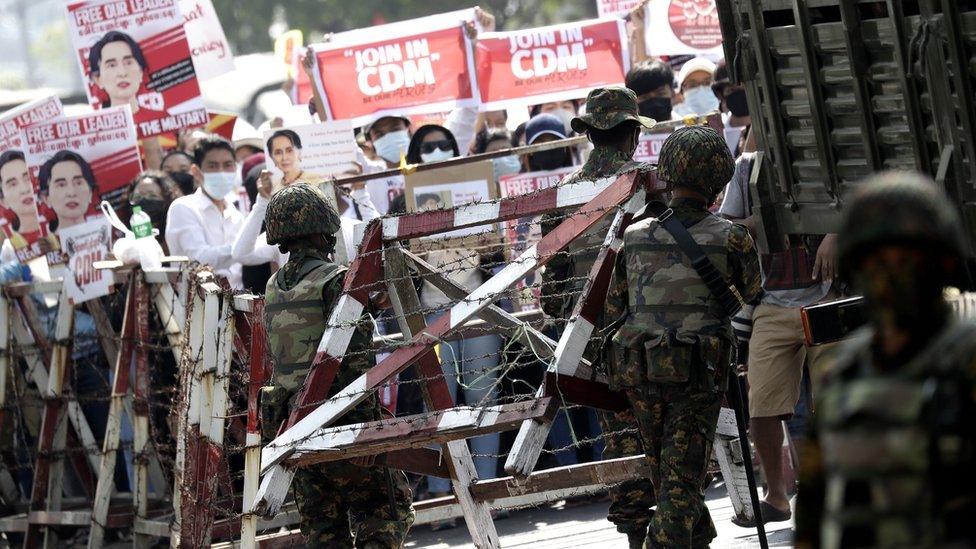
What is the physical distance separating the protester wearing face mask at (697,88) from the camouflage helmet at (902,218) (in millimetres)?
9341

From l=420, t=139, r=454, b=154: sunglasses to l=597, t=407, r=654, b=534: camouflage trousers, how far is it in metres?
5.00

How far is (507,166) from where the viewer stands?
39.6 feet

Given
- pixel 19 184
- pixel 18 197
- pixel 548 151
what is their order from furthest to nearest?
pixel 19 184
pixel 18 197
pixel 548 151

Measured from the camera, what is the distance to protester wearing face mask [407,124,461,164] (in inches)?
480

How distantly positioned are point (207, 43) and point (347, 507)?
769 centimetres

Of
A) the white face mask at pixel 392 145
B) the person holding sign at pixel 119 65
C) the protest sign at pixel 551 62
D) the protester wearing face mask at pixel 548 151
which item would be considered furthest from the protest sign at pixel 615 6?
the person holding sign at pixel 119 65

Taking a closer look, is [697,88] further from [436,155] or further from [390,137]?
[390,137]

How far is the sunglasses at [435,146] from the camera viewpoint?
12.2 meters

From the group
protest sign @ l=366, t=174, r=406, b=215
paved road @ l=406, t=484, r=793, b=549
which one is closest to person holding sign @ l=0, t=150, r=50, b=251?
protest sign @ l=366, t=174, r=406, b=215

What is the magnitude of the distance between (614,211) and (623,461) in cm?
104

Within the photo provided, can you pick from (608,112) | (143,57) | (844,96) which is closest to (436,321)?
(608,112)

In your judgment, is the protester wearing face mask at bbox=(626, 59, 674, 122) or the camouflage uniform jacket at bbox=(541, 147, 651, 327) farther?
the protester wearing face mask at bbox=(626, 59, 674, 122)

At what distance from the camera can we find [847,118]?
691 centimetres

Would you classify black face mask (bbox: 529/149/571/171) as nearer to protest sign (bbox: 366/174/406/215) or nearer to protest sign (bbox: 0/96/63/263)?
protest sign (bbox: 366/174/406/215)
